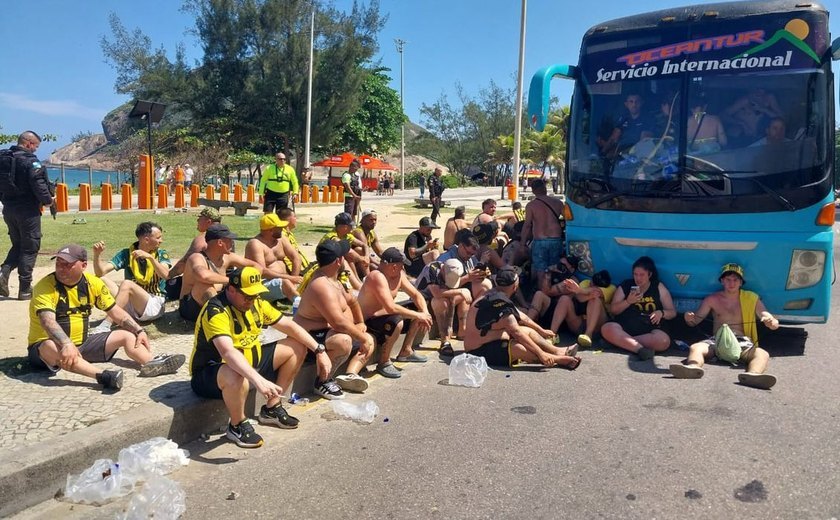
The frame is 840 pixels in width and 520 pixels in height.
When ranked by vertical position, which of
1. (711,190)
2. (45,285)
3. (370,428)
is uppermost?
(711,190)

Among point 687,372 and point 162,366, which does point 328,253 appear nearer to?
point 162,366

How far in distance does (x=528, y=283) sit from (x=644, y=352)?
2.64 metres

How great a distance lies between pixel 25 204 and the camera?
759 cm

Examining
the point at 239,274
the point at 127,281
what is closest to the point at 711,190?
the point at 239,274

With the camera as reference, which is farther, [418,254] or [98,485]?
[418,254]

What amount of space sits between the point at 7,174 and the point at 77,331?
321 cm

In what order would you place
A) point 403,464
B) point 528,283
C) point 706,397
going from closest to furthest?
1. point 403,464
2. point 706,397
3. point 528,283

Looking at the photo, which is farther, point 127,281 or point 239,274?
point 127,281

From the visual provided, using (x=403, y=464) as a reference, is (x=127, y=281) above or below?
above

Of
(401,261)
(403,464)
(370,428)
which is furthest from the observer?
(401,261)

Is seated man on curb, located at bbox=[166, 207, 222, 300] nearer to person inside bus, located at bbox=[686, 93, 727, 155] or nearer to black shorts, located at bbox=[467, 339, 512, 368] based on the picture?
black shorts, located at bbox=[467, 339, 512, 368]

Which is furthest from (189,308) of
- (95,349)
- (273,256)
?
(95,349)

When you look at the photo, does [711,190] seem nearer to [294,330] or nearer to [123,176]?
[294,330]

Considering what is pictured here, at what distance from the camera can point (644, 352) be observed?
6.65 meters
